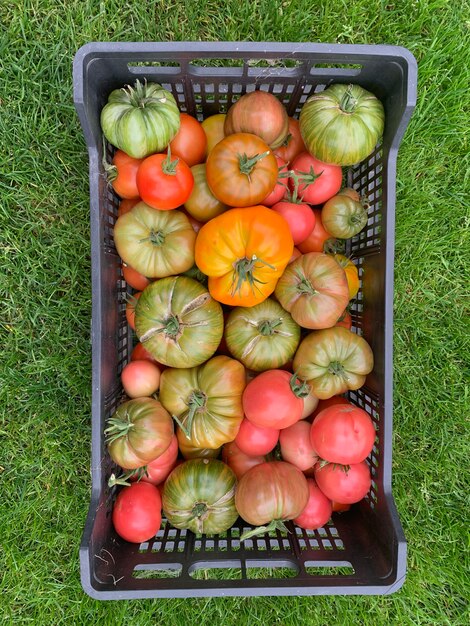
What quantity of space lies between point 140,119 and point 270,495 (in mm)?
1135

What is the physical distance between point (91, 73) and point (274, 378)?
103cm

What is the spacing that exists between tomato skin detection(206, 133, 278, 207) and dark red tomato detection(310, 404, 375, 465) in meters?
0.68

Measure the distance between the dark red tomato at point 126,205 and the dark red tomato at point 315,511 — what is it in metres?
1.08

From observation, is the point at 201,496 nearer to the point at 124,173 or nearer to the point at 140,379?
the point at 140,379

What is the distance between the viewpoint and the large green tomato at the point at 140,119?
1.51 m

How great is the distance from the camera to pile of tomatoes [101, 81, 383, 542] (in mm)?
1516

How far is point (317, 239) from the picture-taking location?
1806 mm

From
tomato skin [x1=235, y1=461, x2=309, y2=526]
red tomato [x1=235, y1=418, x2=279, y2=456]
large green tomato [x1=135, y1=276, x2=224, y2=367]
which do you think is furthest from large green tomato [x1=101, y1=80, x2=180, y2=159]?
tomato skin [x1=235, y1=461, x2=309, y2=526]

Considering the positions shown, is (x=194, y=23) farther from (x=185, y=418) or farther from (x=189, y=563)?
(x=189, y=563)

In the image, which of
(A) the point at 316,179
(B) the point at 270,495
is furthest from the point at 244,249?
(B) the point at 270,495

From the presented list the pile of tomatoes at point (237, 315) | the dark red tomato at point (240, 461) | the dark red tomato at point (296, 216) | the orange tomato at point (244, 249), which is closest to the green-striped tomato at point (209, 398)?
the pile of tomatoes at point (237, 315)

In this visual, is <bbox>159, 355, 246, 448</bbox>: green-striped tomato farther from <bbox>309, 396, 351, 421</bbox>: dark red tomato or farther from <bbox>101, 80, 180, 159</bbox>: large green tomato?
<bbox>101, 80, 180, 159</bbox>: large green tomato

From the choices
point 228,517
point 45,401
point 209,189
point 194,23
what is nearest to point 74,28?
point 194,23

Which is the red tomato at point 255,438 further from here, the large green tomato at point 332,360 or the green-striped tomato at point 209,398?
the large green tomato at point 332,360
